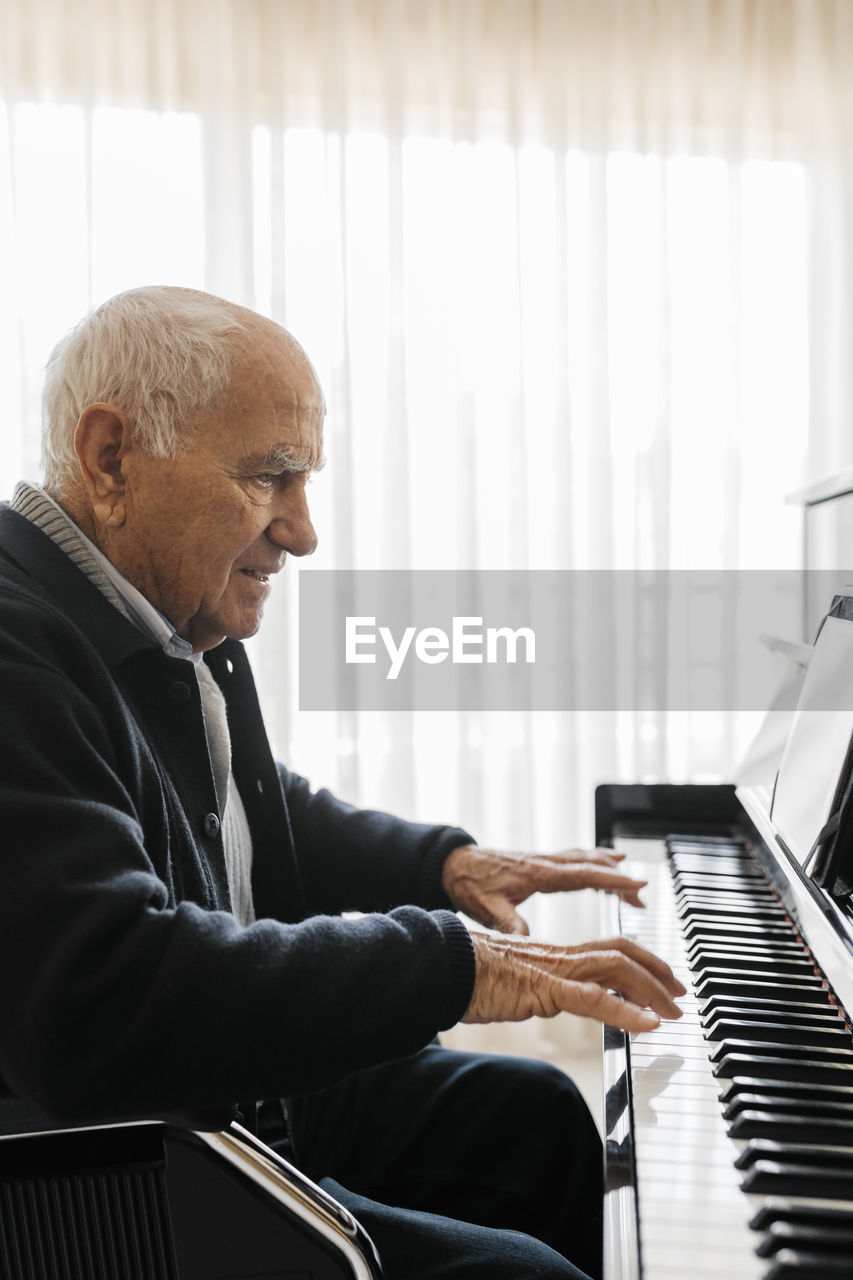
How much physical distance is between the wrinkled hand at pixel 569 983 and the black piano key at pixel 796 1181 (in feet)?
0.54

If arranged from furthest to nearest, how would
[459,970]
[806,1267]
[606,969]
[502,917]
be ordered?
[502,917] → [606,969] → [459,970] → [806,1267]

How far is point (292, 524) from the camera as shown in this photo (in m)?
1.14

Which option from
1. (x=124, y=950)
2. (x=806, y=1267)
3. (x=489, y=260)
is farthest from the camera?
(x=489, y=260)

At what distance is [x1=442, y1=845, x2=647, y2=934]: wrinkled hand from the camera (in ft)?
4.29

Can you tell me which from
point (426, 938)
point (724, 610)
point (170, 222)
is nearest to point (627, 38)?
point (170, 222)

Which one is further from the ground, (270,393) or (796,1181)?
(270,393)

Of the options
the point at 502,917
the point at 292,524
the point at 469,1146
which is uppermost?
the point at 292,524

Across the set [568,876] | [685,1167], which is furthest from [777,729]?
[685,1167]

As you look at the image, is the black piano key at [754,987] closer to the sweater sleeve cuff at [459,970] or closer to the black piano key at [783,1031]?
the black piano key at [783,1031]

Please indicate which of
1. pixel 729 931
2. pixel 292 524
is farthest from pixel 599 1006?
pixel 292 524

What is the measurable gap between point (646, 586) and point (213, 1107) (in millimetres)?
1918

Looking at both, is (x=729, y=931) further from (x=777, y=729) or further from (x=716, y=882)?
(x=777, y=729)

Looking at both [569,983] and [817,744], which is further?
[817,744]

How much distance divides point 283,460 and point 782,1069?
72cm
